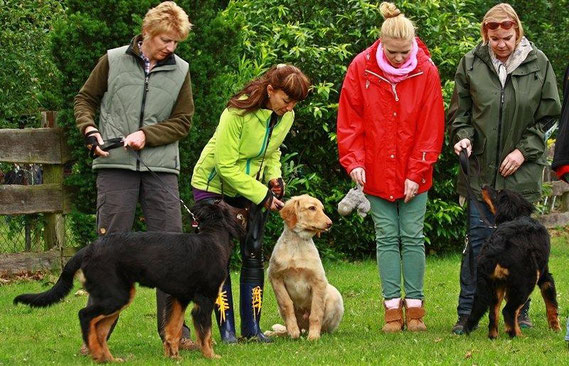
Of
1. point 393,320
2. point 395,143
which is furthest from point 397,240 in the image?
point 395,143

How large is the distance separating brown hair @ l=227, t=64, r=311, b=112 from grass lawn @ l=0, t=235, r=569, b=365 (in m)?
1.79

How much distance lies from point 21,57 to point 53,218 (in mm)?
2985

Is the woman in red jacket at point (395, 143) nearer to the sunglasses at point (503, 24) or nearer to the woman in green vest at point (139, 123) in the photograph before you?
the sunglasses at point (503, 24)

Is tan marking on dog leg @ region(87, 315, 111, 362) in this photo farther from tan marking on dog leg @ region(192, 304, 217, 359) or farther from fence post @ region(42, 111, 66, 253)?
fence post @ region(42, 111, 66, 253)

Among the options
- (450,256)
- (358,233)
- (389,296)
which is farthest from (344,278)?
(389,296)

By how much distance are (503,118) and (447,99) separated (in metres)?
4.40

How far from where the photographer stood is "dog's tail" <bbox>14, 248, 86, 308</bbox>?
6414 millimetres

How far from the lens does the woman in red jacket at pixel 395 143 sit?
756 cm

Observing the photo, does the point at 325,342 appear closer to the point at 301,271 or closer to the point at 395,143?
the point at 301,271

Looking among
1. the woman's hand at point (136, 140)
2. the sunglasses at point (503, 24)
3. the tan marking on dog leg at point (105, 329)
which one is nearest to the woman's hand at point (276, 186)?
the woman's hand at point (136, 140)

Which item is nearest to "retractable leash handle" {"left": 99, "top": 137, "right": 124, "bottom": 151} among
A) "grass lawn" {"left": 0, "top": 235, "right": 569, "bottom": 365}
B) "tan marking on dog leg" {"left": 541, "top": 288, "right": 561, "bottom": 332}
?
"grass lawn" {"left": 0, "top": 235, "right": 569, "bottom": 365}

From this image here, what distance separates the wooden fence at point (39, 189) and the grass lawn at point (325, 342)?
18.0 inches

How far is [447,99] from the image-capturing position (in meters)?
11.8

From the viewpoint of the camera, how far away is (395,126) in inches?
299
